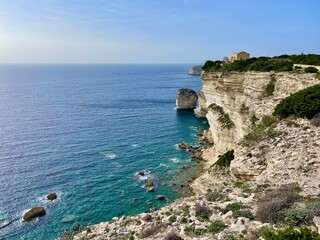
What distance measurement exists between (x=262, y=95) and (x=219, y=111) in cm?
2062

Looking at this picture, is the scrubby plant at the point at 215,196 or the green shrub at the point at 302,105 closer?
the scrubby plant at the point at 215,196

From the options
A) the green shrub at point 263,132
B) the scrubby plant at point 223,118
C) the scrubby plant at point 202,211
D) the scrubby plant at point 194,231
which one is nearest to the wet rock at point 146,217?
the scrubby plant at point 202,211

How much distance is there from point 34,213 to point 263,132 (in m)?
27.0

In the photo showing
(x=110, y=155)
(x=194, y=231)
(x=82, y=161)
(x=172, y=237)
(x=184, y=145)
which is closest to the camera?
(x=172, y=237)

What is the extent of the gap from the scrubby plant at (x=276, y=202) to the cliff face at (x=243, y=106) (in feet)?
9.66

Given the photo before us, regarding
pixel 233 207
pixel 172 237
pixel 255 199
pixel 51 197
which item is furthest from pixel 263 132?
pixel 51 197

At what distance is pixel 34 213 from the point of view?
35.3 meters

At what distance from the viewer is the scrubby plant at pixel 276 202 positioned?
494 inches

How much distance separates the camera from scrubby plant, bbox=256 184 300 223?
12539mm

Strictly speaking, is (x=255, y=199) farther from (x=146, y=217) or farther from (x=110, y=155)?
(x=110, y=155)

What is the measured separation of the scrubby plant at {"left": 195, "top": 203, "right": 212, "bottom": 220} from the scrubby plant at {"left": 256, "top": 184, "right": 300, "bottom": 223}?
7.46 feet

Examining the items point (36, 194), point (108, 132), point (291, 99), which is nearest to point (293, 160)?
point (291, 99)

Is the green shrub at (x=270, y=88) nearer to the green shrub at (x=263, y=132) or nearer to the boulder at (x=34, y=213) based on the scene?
the green shrub at (x=263, y=132)

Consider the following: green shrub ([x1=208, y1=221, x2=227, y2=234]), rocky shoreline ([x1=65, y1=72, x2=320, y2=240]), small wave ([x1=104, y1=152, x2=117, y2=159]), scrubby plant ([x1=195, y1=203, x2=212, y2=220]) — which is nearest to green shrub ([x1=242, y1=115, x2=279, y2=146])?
rocky shoreline ([x1=65, y1=72, x2=320, y2=240])
